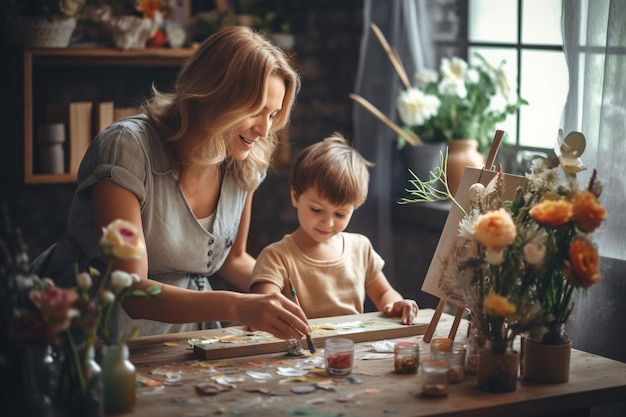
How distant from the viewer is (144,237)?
2.46 m

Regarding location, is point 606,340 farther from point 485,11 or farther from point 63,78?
point 63,78

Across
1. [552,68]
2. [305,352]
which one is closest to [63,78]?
[552,68]

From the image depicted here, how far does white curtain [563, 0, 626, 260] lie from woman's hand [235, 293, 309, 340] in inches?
34.6

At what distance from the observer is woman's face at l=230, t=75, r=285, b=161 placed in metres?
2.45

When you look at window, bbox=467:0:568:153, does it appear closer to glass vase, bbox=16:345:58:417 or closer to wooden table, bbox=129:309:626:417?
wooden table, bbox=129:309:626:417

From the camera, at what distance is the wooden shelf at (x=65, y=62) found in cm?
367

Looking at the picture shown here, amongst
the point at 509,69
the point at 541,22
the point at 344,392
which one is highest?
the point at 541,22

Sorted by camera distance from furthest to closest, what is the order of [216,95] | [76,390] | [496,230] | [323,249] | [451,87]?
[451,87] < [323,249] < [216,95] < [496,230] < [76,390]

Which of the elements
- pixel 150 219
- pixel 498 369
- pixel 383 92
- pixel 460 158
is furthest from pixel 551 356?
pixel 383 92

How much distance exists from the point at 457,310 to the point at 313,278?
533 mm

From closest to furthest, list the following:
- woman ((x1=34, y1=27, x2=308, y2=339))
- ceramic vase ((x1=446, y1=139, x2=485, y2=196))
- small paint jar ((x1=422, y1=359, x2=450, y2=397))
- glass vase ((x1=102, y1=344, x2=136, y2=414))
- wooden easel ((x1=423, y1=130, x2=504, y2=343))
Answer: glass vase ((x1=102, y1=344, x2=136, y2=414))
small paint jar ((x1=422, y1=359, x2=450, y2=397))
wooden easel ((x1=423, y1=130, x2=504, y2=343))
woman ((x1=34, y1=27, x2=308, y2=339))
ceramic vase ((x1=446, y1=139, x2=485, y2=196))

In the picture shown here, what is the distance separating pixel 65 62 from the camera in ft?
12.6

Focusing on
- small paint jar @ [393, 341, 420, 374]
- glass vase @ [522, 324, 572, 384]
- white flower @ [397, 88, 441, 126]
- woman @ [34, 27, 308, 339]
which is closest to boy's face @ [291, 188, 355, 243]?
woman @ [34, 27, 308, 339]

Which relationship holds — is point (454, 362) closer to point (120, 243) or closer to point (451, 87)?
point (120, 243)
